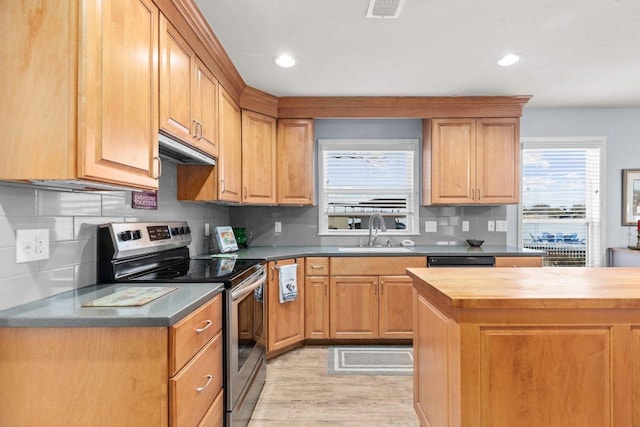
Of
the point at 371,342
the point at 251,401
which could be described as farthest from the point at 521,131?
the point at 251,401

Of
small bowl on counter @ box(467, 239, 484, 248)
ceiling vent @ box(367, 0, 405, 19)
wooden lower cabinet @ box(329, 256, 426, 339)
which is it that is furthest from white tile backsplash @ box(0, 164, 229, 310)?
small bowl on counter @ box(467, 239, 484, 248)

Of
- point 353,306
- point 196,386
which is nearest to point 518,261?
point 353,306

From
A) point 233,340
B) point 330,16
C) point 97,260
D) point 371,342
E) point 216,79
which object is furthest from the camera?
point 371,342

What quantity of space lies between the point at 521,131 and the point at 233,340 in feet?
12.1

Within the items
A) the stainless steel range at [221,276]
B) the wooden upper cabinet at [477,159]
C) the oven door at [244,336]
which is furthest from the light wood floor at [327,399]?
the wooden upper cabinet at [477,159]

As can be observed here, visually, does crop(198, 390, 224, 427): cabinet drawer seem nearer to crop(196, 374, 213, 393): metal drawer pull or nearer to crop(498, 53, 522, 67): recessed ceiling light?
crop(196, 374, 213, 393): metal drawer pull

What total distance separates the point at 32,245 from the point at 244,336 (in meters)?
1.14

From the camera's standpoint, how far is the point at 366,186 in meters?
3.91

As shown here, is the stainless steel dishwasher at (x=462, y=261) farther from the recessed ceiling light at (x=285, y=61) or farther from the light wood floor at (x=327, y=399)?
the recessed ceiling light at (x=285, y=61)

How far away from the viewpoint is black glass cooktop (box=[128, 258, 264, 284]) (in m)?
1.81

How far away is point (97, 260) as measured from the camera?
1.73 metres

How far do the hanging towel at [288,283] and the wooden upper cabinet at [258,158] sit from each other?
0.72 metres

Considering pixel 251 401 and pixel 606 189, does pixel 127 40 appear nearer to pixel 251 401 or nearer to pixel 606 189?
pixel 251 401

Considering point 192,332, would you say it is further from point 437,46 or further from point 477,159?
point 477,159
